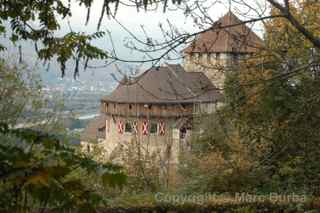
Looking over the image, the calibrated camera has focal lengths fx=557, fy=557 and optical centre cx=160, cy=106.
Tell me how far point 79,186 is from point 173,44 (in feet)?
10.1

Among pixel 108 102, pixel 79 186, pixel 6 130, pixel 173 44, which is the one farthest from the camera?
pixel 108 102

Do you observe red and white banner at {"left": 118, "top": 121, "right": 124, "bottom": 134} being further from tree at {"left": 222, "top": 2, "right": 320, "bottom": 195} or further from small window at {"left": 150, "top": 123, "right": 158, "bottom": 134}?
tree at {"left": 222, "top": 2, "right": 320, "bottom": 195}

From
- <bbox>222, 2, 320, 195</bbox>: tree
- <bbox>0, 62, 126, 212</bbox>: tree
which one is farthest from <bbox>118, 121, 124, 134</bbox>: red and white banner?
<bbox>0, 62, 126, 212</bbox>: tree

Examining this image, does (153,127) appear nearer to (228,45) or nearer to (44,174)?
(228,45)

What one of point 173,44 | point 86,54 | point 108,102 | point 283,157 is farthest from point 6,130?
point 108,102

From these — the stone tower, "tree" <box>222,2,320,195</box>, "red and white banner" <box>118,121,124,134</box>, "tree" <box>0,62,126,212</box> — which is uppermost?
the stone tower

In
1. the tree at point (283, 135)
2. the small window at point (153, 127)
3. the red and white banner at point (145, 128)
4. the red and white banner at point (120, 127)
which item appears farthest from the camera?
the red and white banner at point (120, 127)

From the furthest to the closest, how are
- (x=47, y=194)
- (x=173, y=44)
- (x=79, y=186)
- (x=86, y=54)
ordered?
(x=173, y=44) → (x=86, y=54) → (x=79, y=186) → (x=47, y=194)

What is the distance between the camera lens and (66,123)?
14.5m

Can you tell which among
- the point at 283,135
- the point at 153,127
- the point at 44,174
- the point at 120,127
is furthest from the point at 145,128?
the point at 44,174

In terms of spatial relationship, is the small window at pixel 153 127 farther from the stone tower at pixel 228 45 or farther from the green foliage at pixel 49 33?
the green foliage at pixel 49 33

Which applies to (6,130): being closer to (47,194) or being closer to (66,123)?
(47,194)

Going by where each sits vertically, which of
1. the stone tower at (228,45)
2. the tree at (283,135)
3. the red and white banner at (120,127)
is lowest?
the red and white banner at (120,127)

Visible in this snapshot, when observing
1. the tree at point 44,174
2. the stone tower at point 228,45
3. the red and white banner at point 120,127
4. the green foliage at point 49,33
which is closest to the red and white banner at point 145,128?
the red and white banner at point 120,127
